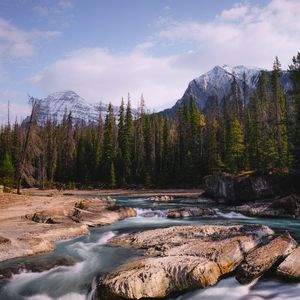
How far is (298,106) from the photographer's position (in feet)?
125

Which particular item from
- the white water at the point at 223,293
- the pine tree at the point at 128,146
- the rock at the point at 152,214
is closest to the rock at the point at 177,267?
the white water at the point at 223,293

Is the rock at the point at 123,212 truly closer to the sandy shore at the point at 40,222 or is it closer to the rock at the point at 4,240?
the sandy shore at the point at 40,222

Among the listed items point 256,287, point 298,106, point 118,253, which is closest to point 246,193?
point 298,106

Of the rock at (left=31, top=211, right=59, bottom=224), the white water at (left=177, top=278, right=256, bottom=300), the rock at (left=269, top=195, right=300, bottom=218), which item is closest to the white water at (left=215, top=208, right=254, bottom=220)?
the rock at (left=269, top=195, right=300, bottom=218)

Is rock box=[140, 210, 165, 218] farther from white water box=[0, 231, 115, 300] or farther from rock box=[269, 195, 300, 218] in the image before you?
white water box=[0, 231, 115, 300]

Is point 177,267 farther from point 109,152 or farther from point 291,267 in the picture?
point 109,152

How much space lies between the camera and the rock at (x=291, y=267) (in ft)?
39.6

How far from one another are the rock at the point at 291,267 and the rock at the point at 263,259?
0.52m

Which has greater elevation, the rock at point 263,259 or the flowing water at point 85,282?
the rock at point 263,259

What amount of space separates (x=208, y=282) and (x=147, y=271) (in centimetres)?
211

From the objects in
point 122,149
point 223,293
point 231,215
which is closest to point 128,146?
point 122,149

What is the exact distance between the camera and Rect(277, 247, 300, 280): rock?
1207cm

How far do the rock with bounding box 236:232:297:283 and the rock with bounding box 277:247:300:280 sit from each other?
52cm

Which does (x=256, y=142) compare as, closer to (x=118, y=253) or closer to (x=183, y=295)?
(x=118, y=253)
